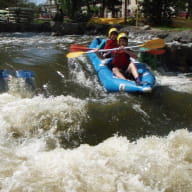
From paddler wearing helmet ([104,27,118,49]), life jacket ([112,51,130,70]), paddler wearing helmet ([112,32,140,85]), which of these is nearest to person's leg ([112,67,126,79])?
paddler wearing helmet ([112,32,140,85])

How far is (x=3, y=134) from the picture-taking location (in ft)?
10.4

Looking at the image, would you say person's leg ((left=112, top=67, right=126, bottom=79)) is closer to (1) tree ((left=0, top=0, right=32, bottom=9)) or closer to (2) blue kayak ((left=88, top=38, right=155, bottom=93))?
(2) blue kayak ((left=88, top=38, right=155, bottom=93))

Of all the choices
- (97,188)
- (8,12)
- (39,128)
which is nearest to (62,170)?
(97,188)

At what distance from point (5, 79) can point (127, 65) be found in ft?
7.56

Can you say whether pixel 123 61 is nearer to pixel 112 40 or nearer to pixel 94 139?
pixel 112 40

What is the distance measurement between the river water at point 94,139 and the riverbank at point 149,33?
245 centimetres

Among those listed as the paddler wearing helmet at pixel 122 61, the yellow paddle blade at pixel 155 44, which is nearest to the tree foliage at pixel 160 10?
the yellow paddle blade at pixel 155 44

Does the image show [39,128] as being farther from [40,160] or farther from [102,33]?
[102,33]

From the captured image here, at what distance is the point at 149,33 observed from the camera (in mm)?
12672

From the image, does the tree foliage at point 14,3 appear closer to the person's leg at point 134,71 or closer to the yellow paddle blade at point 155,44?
the yellow paddle blade at point 155,44

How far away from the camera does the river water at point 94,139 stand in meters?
2.39

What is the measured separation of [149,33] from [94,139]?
1042 centimetres

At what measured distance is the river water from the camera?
2.39 meters

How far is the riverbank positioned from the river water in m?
2.45
